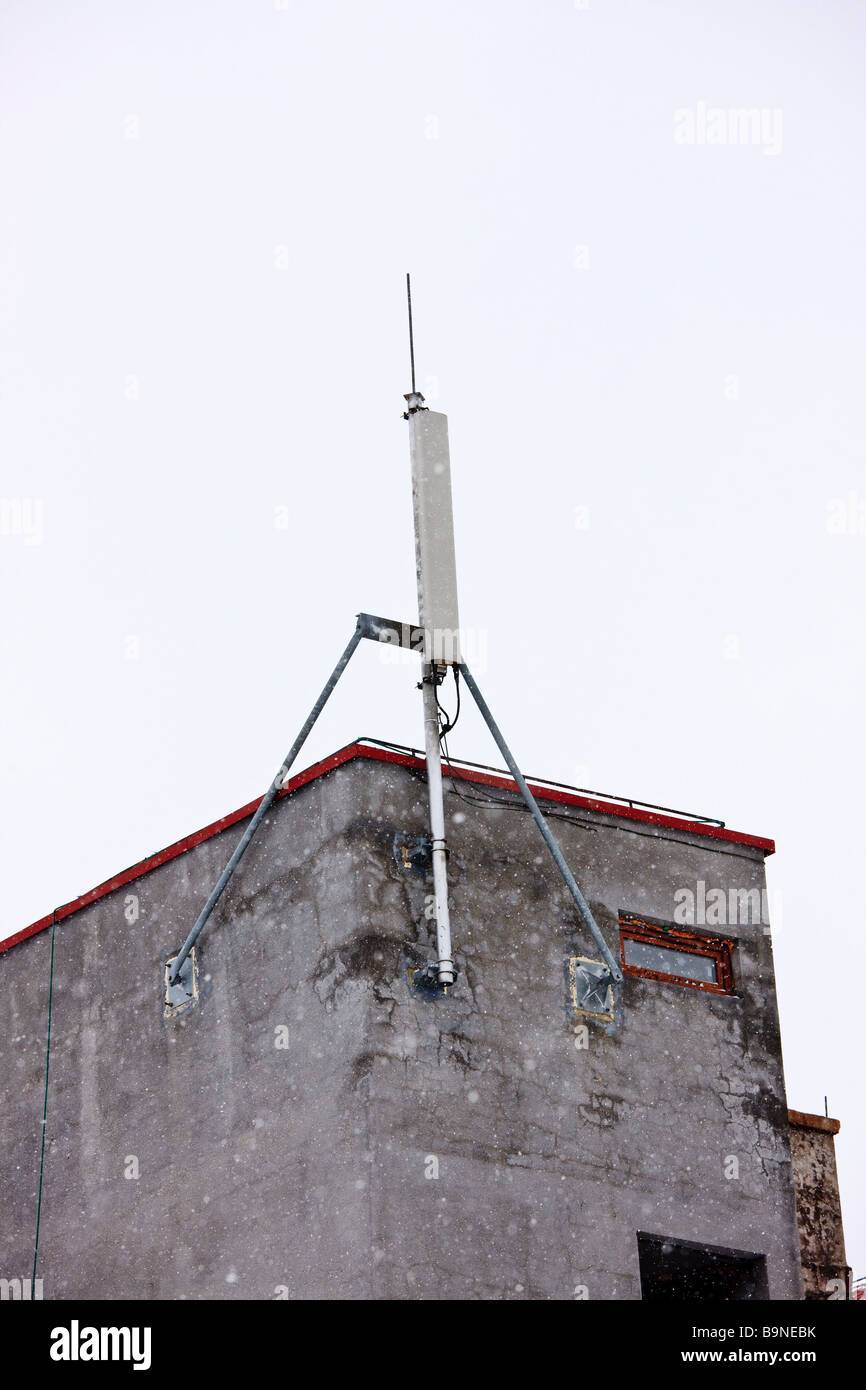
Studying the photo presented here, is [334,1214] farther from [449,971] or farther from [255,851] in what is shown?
[255,851]

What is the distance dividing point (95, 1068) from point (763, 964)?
24.1 feet

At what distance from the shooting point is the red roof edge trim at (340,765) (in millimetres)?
19578

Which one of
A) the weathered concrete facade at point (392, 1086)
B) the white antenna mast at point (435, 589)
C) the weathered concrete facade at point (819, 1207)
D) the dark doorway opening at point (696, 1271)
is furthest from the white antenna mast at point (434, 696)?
the weathered concrete facade at point (819, 1207)

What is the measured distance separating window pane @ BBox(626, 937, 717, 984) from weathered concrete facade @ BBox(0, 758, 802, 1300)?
221 mm

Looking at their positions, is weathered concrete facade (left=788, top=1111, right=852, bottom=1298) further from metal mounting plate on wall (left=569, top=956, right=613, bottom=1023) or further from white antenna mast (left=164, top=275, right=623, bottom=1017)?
white antenna mast (left=164, top=275, right=623, bottom=1017)

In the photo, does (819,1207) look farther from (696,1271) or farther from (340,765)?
(340,765)

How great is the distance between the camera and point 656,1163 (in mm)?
19516

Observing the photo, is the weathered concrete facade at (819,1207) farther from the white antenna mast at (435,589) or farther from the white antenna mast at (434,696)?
the white antenna mast at (435,589)

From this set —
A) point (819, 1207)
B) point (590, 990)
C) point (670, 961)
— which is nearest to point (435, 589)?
point (590, 990)

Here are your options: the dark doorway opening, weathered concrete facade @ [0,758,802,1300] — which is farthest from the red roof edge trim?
the dark doorway opening

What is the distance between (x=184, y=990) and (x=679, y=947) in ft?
17.3

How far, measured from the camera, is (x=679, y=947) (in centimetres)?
2081

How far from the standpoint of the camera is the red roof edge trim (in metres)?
19.6

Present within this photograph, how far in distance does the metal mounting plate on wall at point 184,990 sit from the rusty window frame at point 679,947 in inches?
175
